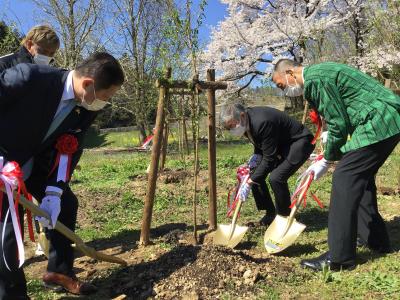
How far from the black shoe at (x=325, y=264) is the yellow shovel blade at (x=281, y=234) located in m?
0.42

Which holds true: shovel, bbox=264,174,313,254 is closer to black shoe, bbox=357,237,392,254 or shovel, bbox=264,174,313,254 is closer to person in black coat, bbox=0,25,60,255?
black shoe, bbox=357,237,392,254

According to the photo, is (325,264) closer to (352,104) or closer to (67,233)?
(352,104)

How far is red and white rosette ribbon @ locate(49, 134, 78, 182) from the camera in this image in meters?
3.07

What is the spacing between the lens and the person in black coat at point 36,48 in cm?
396

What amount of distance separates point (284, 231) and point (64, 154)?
7.18 feet

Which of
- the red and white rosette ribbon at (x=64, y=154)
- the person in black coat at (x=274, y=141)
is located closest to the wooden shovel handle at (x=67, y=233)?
the red and white rosette ribbon at (x=64, y=154)

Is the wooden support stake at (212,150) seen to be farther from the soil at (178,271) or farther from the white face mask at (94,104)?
the white face mask at (94,104)

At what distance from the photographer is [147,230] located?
4.42 metres

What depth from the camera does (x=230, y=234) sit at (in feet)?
14.5

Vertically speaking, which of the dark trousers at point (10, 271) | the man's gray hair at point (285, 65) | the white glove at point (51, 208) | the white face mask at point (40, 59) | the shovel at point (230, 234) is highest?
the white face mask at point (40, 59)

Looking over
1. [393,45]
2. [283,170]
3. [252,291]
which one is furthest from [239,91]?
[252,291]

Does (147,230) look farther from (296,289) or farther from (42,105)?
(42,105)

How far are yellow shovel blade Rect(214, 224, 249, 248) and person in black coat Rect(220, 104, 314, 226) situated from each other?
1.11 ft

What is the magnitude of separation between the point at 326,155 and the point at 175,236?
6.05 feet
